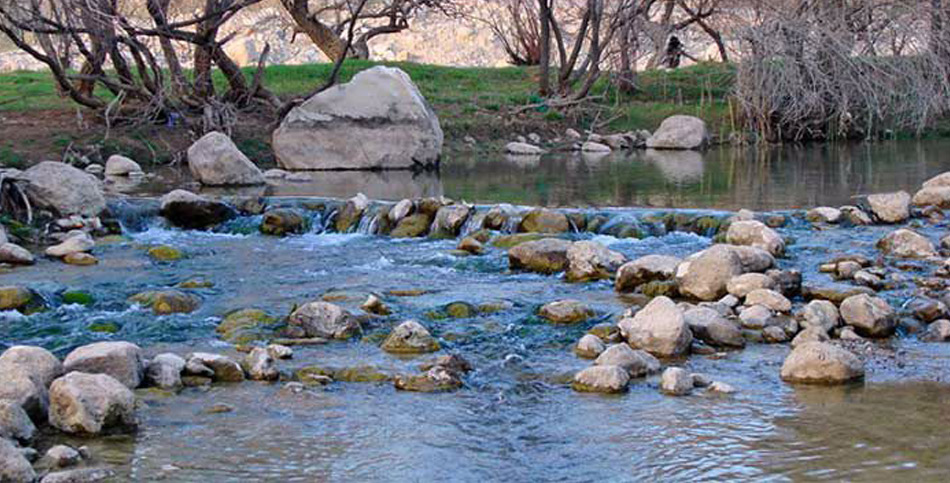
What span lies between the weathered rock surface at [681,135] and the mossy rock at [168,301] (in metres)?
14.5

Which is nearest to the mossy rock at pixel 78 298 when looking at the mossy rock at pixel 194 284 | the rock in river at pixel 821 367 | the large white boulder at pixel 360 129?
the mossy rock at pixel 194 284

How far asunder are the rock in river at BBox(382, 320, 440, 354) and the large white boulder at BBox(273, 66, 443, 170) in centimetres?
1080

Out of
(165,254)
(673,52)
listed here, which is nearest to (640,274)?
(165,254)

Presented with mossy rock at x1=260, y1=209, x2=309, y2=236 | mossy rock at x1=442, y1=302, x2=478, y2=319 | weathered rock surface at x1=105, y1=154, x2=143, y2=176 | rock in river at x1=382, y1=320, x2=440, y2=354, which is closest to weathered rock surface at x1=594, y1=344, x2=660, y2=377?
rock in river at x1=382, y1=320, x2=440, y2=354

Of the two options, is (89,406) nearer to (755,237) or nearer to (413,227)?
(755,237)

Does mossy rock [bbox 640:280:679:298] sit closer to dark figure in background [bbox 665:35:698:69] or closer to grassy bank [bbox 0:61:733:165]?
grassy bank [bbox 0:61:733:165]

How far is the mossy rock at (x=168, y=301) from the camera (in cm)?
902

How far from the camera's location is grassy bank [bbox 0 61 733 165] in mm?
18359

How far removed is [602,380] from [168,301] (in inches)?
148

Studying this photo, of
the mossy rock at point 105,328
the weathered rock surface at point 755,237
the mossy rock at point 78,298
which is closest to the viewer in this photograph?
the mossy rock at point 105,328

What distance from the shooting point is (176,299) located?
29.9ft

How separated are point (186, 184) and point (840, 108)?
1144 centimetres

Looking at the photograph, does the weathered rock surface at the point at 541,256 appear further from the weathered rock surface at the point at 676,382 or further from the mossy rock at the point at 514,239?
the weathered rock surface at the point at 676,382

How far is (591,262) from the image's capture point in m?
10.2
